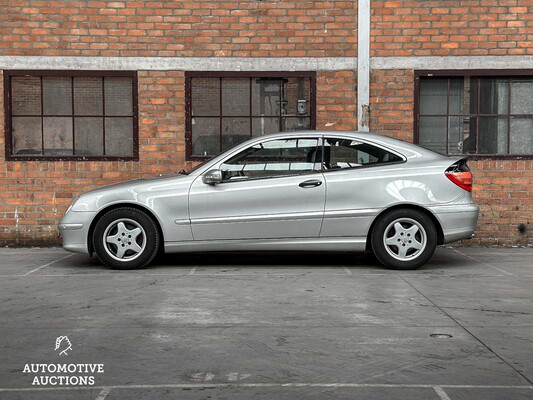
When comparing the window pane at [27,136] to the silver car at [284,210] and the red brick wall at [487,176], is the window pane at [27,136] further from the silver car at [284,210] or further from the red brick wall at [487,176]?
the red brick wall at [487,176]

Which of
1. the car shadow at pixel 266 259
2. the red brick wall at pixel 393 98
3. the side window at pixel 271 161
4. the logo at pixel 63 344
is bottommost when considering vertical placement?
the car shadow at pixel 266 259

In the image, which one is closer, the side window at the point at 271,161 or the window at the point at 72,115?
the side window at the point at 271,161

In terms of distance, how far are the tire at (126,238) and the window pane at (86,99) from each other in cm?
324

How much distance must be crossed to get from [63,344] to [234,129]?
6663 mm

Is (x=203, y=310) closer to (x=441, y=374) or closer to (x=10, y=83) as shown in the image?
(x=441, y=374)

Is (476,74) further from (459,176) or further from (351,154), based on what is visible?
(351,154)

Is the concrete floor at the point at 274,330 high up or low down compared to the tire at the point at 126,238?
down

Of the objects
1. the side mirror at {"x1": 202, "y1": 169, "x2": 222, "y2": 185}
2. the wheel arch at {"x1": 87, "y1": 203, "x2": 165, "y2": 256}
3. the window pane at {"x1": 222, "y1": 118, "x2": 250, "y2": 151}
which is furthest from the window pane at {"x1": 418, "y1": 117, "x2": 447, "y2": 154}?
the wheel arch at {"x1": 87, "y1": 203, "x2": 165, "y2": 256}

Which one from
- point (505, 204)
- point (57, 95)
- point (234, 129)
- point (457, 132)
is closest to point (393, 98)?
point (457, 132)

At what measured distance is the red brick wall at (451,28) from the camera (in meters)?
11.5

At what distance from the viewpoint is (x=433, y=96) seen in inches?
463

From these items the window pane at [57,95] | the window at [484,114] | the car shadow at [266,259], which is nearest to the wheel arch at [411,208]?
the car shadow at [266,259]

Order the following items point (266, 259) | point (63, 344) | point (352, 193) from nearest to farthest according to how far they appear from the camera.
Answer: point (63, 344) → point (352, 193) → point (266, 259)

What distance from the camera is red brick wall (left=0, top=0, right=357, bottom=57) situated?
11.5 meters
